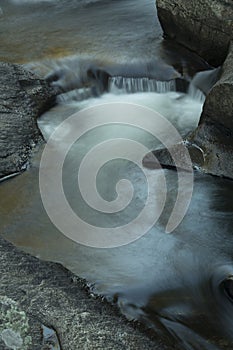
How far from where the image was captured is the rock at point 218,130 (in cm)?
573

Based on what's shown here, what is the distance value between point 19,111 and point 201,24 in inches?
109

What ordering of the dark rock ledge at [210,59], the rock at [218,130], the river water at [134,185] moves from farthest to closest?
1. the dark rock ledge at [210,59]
2. the rock at [218,130]
3. the river water at [134,185]

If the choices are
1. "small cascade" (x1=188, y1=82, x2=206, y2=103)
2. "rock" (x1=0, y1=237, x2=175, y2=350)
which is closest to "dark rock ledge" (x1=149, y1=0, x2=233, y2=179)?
"small cascade" (x1=188, y1=82, x2=206, y2=103)

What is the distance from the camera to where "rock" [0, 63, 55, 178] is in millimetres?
6168

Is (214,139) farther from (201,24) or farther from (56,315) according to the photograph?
(56,315)

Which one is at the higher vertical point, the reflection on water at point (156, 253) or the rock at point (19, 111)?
the rock at point (19, 111)

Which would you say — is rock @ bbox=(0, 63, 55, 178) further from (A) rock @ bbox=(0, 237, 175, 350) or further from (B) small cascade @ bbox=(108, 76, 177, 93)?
(A) rock @ bbox=(0, 237, 175, 350)

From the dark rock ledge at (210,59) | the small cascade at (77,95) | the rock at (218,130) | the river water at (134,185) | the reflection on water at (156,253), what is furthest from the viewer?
the small cascade at (77,95)

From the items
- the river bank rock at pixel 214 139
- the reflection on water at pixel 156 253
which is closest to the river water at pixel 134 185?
the reflection on water at pixel 156 253

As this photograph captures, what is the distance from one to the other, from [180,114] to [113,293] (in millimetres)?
3423

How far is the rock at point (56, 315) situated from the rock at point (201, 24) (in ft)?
13.8

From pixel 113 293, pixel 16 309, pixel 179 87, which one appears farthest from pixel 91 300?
pixel 179 87

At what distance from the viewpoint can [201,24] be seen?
7199 mm

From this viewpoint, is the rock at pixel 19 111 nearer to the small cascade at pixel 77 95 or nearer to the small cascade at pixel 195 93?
the small cascade at pixel 77 95
